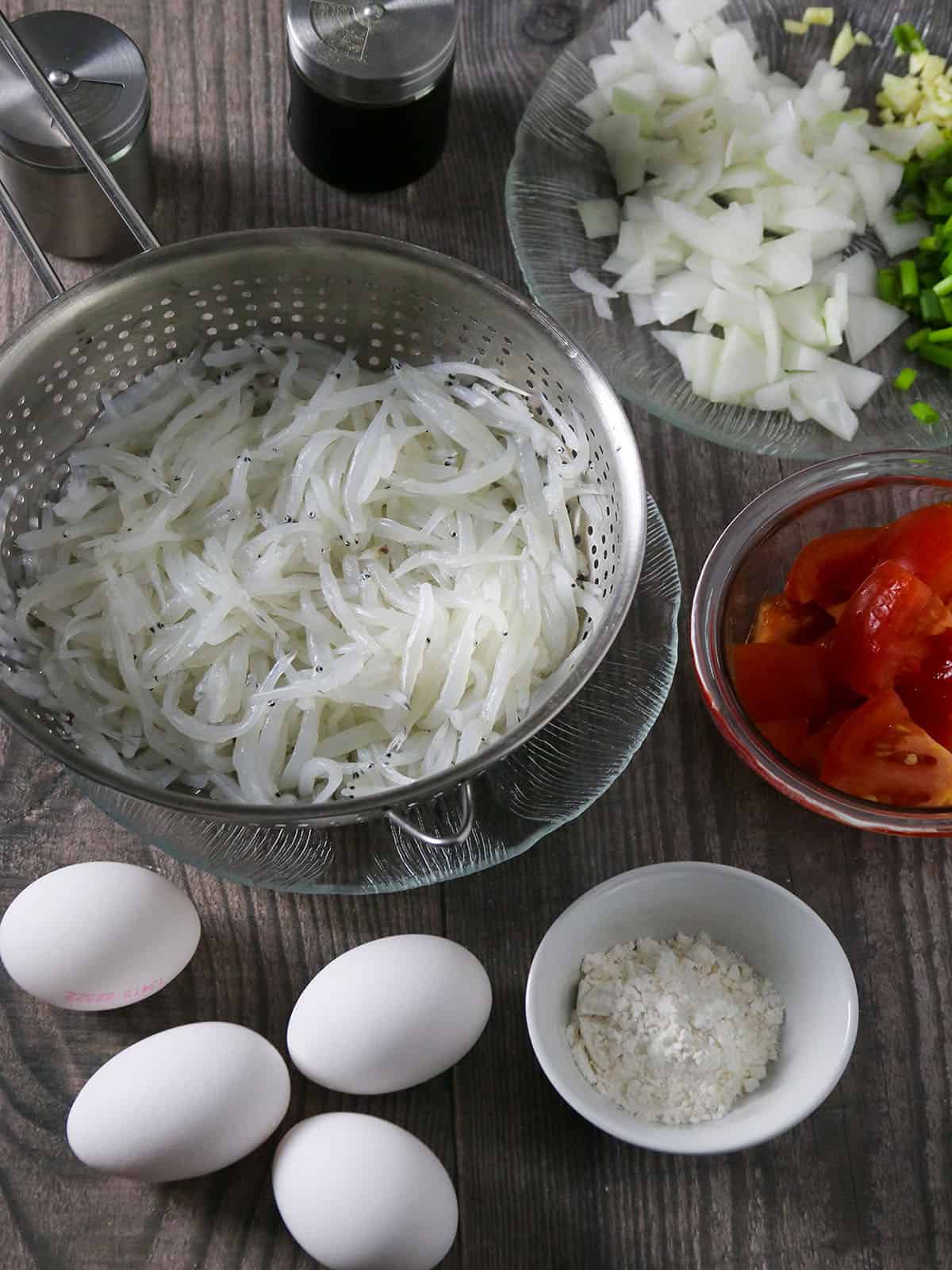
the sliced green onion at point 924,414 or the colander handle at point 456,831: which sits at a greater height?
the sliced green onion at point 924,414

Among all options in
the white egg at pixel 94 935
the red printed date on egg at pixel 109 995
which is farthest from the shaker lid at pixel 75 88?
the red printed date on egg at pixel 109 995

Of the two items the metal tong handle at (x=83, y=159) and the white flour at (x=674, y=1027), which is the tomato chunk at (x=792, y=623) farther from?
the metal tong handle at (x=83, y=159)

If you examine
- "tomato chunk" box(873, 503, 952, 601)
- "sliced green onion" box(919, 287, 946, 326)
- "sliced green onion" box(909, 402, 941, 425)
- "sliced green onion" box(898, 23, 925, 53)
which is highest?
"sliced green onion" box(898, 23, 925, 53)

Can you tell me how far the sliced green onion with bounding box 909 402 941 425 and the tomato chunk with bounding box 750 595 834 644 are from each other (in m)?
0.33

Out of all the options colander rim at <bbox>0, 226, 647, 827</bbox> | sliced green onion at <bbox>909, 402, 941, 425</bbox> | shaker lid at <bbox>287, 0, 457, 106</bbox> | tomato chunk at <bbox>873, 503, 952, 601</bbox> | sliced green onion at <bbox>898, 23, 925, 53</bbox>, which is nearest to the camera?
colander rim at <bbox>0, 226, 647, 827</bbox>

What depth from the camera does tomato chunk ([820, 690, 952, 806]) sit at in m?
1.31

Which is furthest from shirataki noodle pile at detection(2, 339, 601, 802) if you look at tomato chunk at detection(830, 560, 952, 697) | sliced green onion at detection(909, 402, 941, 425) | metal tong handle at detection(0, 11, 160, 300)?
sliced green onion at detection(909, 402, 941, 425)

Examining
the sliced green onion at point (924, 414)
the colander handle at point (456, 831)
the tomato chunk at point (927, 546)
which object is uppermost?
the tomato chunk at point (927, 546)

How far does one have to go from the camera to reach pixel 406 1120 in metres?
1.32

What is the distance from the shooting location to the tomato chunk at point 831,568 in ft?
4.69

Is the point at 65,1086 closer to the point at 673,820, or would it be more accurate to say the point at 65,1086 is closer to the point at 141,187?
the point at 673,820

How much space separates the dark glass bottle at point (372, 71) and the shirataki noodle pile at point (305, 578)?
1.06 ft

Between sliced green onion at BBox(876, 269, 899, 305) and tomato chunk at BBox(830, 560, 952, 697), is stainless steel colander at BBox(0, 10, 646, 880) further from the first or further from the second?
sliced green onion at BBox(876, 269, 899, 305)

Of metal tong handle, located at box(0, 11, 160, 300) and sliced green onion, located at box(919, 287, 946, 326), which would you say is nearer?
metal tong handle, located at box(0, 11, 160, 300)
